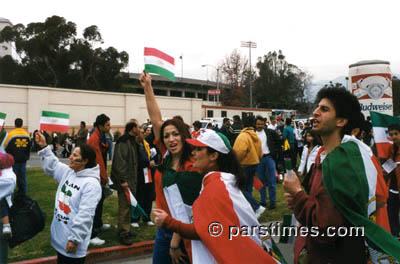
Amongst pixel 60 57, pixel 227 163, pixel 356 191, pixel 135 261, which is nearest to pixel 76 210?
pixel 227 163

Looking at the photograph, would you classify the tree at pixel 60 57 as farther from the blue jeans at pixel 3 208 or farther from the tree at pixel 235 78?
the blue jeans at pixel 3 208

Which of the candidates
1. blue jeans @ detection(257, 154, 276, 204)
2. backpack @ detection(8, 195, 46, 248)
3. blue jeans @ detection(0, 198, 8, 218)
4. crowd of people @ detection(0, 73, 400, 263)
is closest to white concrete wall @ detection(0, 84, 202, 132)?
blue jeans @ detection(257, 154, 276, 204)

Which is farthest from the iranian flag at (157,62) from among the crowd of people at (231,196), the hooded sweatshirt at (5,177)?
the hooded sweatshirt at (5,177)

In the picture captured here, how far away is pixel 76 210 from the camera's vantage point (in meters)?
3.47

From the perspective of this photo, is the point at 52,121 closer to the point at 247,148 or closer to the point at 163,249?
the point at 163,249

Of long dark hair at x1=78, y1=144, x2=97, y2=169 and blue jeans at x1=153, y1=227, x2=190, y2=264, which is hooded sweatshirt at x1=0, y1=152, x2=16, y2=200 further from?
blue jeans at x1=153, y1=227, x2=190, y2=264

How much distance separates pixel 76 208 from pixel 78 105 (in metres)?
33.1

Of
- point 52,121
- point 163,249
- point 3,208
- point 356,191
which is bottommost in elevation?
point 163,249

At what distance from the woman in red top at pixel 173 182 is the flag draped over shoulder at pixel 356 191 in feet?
3.90

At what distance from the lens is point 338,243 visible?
2.07m

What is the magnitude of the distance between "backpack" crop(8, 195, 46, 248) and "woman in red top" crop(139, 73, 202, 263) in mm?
1478

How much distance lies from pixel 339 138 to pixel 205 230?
1081 millimetres

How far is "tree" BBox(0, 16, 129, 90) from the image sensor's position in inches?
1587

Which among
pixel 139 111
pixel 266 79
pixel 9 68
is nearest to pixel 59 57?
pixel 9 68
